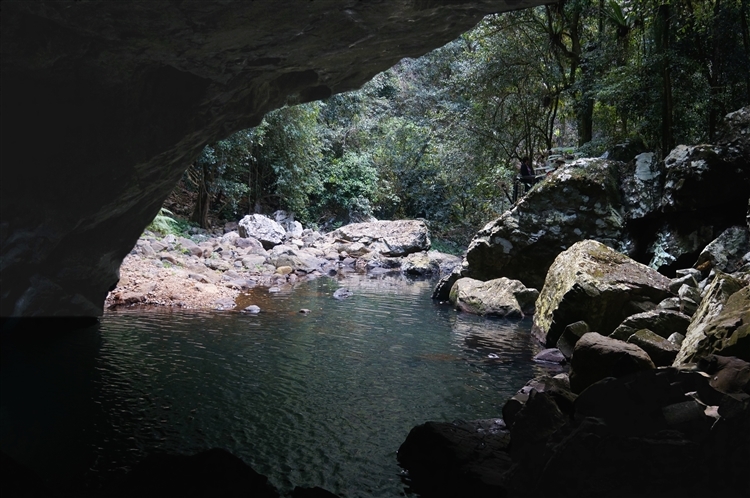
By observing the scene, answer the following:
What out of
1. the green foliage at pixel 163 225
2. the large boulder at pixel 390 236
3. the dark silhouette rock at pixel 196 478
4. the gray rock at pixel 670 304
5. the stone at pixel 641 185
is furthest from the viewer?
the large boulder at pixel 390 236

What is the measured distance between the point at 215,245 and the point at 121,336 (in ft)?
34.0

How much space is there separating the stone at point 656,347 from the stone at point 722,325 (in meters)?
0.28

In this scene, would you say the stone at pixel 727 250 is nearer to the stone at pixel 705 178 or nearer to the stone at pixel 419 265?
the stone at pixel 705 178

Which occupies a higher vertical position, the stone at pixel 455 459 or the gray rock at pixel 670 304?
the gray rock at pixel 670 304

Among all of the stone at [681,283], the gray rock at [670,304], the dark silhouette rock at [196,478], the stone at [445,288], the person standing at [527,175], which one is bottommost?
the dark silhouette rock at [196,478]

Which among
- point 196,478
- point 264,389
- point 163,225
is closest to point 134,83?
point 264,389

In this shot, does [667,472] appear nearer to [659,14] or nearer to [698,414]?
[698,414]

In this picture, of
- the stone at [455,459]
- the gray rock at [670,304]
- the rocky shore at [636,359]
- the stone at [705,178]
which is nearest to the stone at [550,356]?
the rocky shore at [636,359]

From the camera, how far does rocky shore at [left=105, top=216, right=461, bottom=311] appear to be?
46.2 ft

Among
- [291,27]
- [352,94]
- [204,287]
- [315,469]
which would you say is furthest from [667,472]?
[352,94]

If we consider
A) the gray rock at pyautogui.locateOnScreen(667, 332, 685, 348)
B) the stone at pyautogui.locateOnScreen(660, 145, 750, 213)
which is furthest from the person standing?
the gray rock at pyautogui.locateOnScreen(667, 332, 685, 348)

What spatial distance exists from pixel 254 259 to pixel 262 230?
11.4 ft

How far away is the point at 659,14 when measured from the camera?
48.9ft

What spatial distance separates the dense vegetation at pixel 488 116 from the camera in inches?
583
